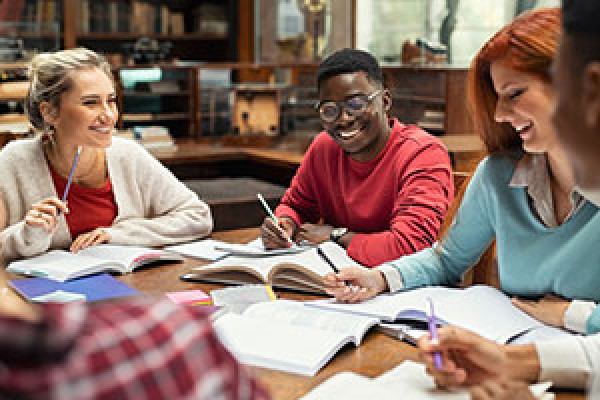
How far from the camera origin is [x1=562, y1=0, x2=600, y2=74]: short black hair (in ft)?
2.69

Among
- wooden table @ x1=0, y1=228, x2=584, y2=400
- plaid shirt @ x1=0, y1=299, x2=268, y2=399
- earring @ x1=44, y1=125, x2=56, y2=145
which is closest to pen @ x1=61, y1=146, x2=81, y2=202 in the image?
earring @ x1=44, y1=125, x2=56, y2=145

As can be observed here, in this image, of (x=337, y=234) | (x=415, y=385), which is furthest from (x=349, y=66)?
(x=415, y=385)

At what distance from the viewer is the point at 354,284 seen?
193cm

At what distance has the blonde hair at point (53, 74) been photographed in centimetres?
266

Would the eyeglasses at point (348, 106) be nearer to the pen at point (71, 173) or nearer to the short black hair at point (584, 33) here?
the pen at point (71, 173)

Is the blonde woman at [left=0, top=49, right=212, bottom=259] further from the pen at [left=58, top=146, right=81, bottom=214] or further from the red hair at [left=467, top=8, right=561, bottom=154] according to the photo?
the red hair at [left=467, top=8, right=561, bottom=154]

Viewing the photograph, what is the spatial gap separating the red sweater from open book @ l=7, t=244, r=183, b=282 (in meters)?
0.53

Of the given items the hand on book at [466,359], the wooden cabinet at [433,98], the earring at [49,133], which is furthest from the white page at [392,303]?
the wooden cabinet at [433,98]

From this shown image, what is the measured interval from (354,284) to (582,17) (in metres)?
1.16

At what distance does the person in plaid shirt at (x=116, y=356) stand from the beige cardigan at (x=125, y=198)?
5.77ft

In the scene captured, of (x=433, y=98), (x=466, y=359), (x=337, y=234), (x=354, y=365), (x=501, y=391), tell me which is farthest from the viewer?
(x=433, y=98)

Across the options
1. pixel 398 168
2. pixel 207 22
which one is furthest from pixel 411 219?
pixel 207 22

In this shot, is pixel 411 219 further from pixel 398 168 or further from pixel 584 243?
pixel 584 243

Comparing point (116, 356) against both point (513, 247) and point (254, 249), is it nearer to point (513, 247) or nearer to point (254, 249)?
point (513, 247)
